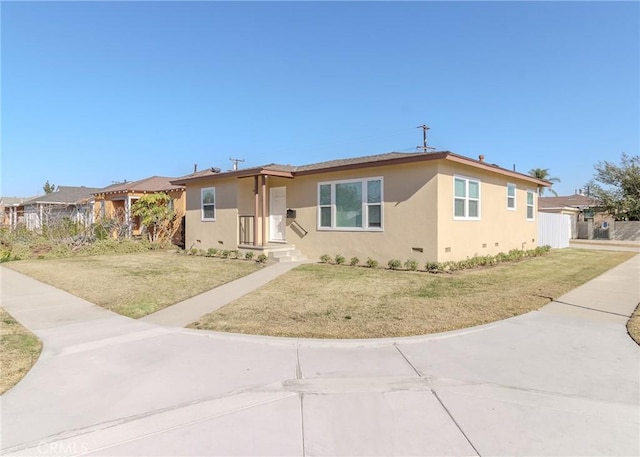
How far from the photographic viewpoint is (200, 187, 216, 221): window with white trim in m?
17.1

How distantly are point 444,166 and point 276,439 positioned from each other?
1004 cm

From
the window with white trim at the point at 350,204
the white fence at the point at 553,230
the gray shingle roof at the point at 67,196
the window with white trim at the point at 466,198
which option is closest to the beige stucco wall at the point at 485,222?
the window with white trim at the point at 466,198

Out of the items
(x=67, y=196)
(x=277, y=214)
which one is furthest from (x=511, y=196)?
(x=67, y=196)

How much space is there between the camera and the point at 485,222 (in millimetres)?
13945

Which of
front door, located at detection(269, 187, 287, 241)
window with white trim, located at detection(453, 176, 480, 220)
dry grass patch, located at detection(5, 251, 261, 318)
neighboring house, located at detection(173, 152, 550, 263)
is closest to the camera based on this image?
dry grass patch, located at detection(5, 251, 261, 318)

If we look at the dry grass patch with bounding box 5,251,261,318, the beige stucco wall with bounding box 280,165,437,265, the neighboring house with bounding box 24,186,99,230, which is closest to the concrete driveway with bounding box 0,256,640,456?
the dry grass patch with bounding box 5,251,261,318

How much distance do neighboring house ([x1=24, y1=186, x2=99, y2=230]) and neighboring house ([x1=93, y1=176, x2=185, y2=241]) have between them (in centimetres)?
92

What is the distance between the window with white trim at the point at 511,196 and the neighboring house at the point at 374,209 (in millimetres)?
41

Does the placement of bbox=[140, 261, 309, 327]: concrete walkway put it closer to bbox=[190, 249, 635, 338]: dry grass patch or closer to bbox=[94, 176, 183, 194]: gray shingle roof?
bbox=[190, 249, 635, 338]: dry grass patch

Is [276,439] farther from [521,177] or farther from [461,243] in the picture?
[521,177]

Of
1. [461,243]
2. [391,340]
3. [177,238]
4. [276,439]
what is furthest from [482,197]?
[177,238]

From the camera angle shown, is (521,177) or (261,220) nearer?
(261,220)

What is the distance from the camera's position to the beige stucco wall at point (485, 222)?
11578 mm

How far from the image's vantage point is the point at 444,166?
11.5m
